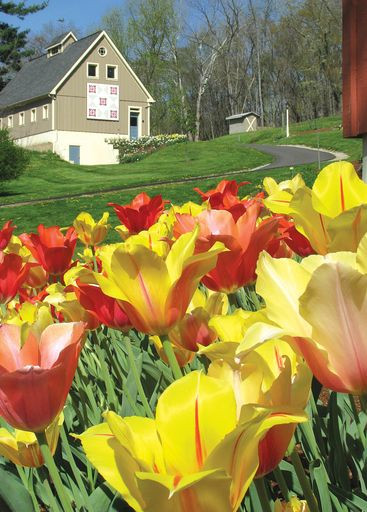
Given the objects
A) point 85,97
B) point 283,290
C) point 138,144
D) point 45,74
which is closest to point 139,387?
point 283,290

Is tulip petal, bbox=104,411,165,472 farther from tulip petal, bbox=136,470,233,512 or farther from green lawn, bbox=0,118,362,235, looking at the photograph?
green lawn, bbox=0,118,362,235

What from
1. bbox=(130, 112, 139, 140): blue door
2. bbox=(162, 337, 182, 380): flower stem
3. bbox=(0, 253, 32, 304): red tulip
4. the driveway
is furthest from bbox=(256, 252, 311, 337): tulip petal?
bbox=(130, 112, 139, 140): blue door

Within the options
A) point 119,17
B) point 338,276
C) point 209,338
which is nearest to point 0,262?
point 209,338

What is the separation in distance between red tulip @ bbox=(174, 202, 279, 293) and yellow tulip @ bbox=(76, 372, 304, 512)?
0.68 meters

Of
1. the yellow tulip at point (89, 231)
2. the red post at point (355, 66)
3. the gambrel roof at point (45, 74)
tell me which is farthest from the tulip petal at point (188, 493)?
the gambrel roof at point (45, 74)

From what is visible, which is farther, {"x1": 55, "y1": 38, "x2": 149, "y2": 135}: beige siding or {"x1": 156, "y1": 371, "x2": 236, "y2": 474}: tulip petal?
{"x1": 55, "y1": 38, "x2": 149, "y2": 135}: beige siding

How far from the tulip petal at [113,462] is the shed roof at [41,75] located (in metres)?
36.7

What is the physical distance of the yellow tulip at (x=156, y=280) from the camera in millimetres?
900

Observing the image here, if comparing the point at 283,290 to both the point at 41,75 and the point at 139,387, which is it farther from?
the point at 41,75

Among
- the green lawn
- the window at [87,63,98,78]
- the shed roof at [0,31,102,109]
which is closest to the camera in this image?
the green lawn

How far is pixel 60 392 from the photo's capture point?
0.79m

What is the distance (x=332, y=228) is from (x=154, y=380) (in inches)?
29.7

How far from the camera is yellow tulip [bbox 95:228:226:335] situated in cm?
90

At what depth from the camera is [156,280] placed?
3.00 ft
